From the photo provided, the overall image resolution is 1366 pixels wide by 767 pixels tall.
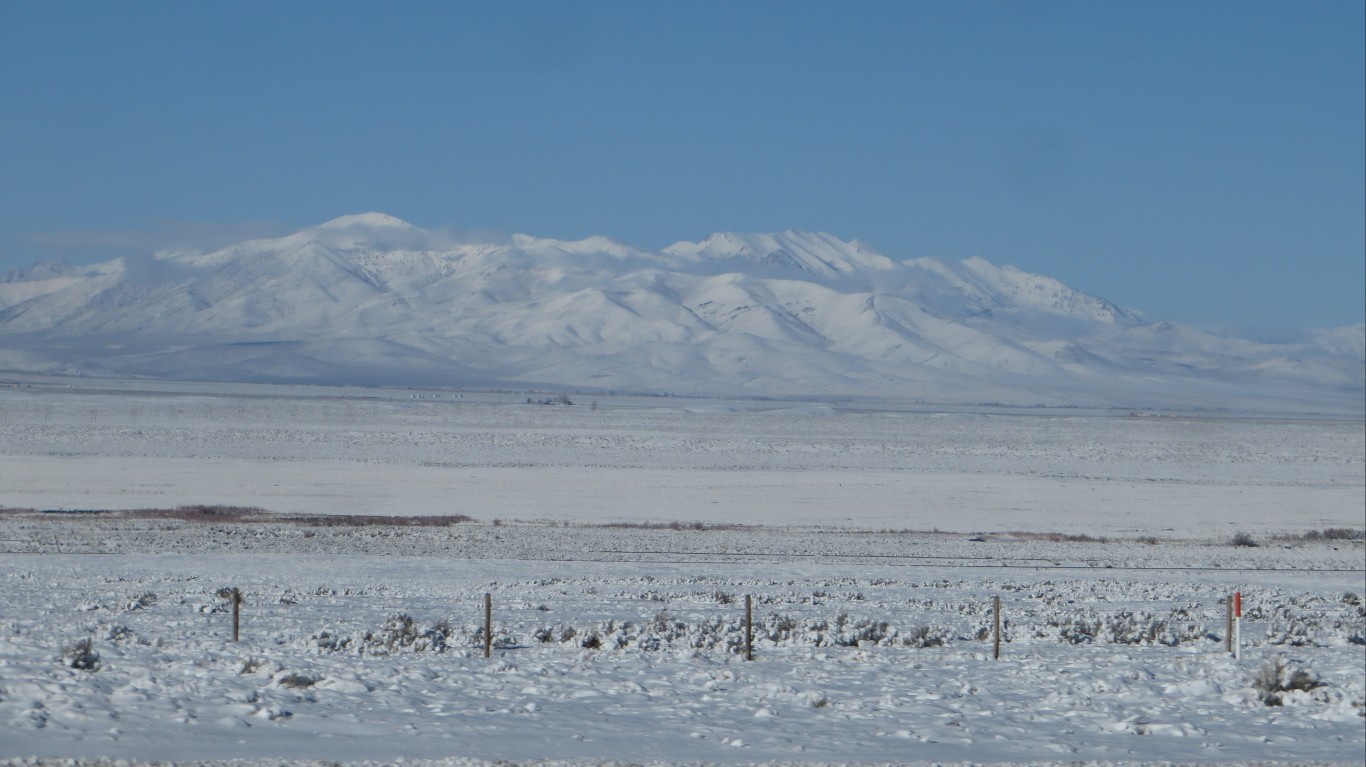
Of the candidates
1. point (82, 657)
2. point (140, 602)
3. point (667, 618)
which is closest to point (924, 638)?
point (667, 618)

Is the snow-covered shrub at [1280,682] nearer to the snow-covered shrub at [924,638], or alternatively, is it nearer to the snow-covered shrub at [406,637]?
the snow-covered shrub at [924,638]

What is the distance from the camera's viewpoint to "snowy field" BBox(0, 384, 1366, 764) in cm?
1030

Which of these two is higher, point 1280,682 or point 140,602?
point 140,602

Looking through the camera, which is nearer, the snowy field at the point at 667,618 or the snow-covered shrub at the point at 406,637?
the snowy field at the point at 667,618

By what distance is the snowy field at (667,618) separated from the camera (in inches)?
406

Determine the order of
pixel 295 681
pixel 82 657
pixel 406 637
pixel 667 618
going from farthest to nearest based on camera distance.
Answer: pixel 667 618 < pixel 406 637 < pixel 82 657 < pixel 295 681

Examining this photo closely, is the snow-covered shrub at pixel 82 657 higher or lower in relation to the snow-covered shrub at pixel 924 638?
higher

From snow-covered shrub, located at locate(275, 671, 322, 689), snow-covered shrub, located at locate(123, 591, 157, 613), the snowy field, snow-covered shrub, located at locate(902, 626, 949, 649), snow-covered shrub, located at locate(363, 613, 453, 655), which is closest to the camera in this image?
the snowy field

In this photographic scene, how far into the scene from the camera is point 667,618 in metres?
15.8

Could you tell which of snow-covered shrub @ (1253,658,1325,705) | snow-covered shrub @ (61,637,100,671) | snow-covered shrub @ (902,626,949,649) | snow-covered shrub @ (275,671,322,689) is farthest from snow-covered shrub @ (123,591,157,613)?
snow-covered shrub @ (1253,658,1325,705)

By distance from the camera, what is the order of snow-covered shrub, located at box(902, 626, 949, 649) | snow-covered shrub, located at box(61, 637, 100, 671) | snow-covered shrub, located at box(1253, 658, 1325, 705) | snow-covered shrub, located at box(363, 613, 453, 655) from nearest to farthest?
snow-covered shrub, located at box(61, 637, 100, 671) < snow-covered shrub, located at box(1253, 658, 1325, 705) < snow-covered shrub, located at box(363, 613, 453, 655) < snow-covered shrub, located at box(902, 626, 949, 649)

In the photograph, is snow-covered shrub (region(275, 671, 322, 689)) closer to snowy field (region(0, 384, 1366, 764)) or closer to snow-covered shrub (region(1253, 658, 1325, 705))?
snowy field (region(0, 384, 1366, 764))

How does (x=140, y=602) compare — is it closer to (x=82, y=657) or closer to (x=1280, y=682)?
(x=82, y=657)

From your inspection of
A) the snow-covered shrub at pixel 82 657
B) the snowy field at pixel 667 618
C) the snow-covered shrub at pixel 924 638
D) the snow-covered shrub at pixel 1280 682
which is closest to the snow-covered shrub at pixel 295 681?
the snowy field at pixel 667 618
